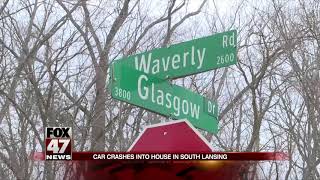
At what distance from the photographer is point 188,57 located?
4832 mm

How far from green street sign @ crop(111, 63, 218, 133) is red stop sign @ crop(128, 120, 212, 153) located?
15cm

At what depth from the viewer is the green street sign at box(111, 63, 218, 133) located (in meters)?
4.45

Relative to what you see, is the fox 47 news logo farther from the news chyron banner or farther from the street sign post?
the street sign post

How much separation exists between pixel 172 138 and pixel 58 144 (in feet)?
2.96

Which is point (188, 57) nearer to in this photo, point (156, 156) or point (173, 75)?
point (173, 75)

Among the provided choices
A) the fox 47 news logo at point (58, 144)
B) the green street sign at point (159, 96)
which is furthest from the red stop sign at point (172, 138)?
the fox 47 news logo at point (58, 144)

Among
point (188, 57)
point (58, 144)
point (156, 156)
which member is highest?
point (188, 57)

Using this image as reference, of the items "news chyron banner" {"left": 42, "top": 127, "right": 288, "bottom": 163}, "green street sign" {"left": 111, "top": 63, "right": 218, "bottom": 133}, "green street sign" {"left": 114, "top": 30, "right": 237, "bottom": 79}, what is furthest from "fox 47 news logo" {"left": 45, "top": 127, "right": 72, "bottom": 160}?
"green street sign" {"left": 114, "top": 30, "right": 237, "bottom": 79}

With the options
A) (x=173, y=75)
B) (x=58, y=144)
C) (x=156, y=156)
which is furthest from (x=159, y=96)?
(x=58, y=144)

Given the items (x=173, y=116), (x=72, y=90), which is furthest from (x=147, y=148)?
(x=72, y=90)

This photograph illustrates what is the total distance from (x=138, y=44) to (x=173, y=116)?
8770mm

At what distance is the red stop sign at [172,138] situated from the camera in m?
4.38

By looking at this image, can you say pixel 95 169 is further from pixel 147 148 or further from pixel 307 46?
pixel 307 46

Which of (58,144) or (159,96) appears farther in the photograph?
(159,96)
